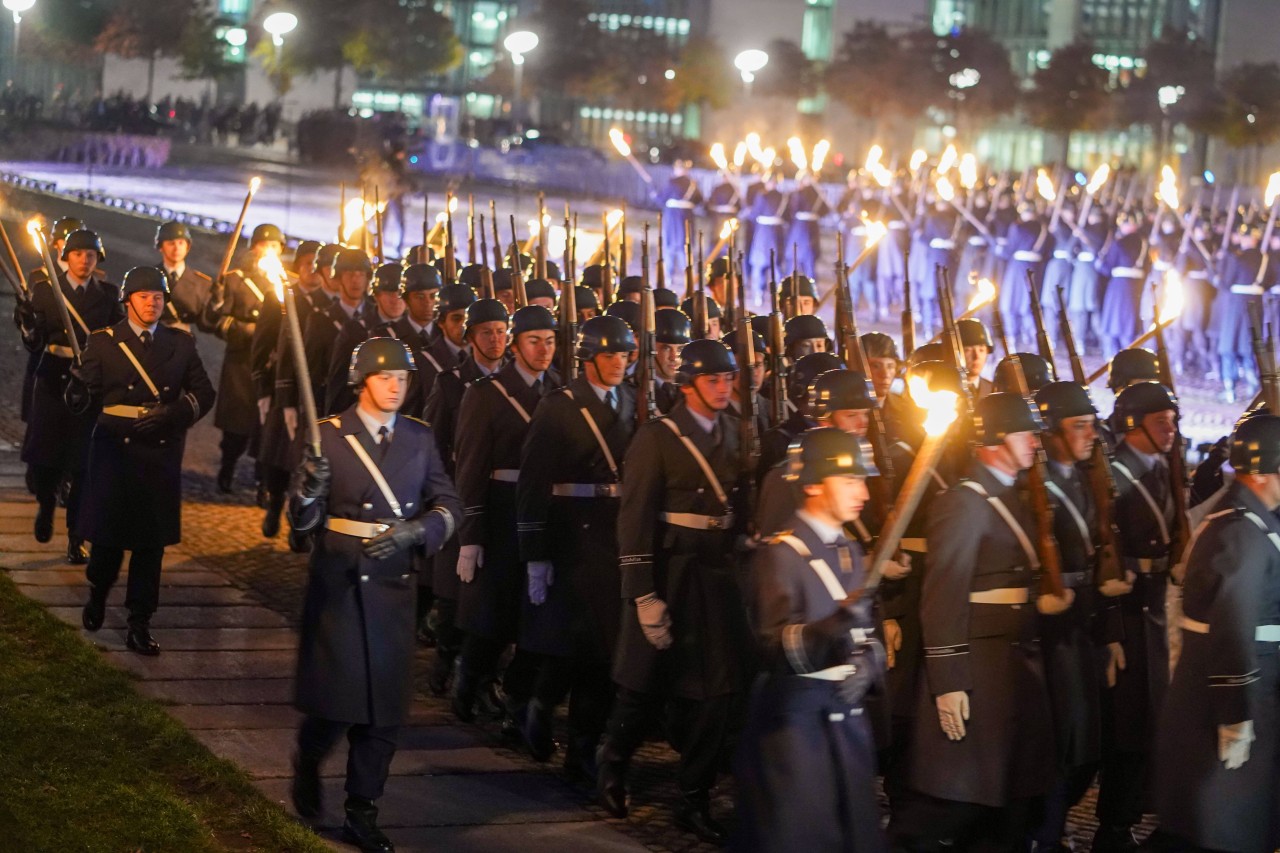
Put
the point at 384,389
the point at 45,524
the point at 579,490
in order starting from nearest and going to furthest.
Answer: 1. the point at 384,389
2. the point at 579,490
3. the point at 45,524

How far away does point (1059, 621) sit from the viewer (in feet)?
23.5

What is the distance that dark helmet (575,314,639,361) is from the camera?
8492 millimetres

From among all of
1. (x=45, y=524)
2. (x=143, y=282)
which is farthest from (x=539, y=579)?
(x=45, y=524)

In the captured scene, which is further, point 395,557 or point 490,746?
point 490,746

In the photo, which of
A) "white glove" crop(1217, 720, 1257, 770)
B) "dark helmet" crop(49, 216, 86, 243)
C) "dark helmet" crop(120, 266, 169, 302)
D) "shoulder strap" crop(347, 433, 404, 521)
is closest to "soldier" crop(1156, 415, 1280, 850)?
"white glove" crop(1217, 720, 1257, 770)

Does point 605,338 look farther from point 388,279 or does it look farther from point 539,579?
point 388,279

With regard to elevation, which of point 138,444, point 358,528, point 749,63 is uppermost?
point 749,63

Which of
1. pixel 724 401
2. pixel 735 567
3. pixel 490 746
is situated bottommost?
pixel 490 746

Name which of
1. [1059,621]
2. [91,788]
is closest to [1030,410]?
[1059,621]

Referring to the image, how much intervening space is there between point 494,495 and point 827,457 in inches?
129

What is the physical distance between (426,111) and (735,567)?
58595 mm

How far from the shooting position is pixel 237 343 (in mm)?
14398

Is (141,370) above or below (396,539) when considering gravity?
above

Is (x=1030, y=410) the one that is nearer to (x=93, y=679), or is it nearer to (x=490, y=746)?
(x=490, y=746)
